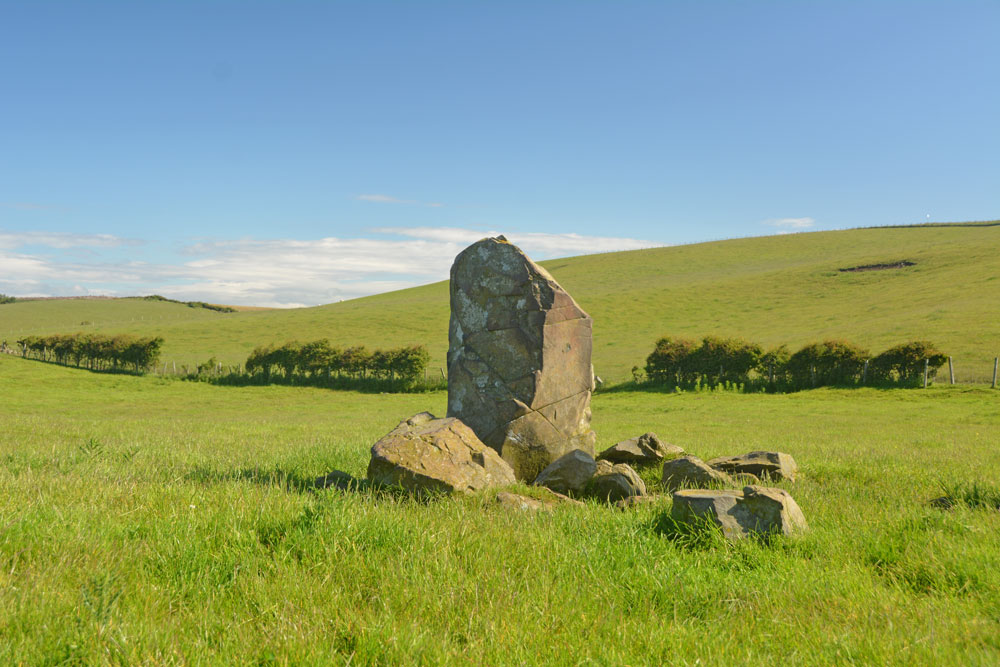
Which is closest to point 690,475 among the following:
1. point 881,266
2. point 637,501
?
point 637,501

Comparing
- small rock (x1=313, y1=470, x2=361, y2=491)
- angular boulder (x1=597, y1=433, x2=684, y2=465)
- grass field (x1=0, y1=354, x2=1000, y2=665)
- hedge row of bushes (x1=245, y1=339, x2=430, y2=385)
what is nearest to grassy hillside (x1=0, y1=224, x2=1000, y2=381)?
hedge row of bushes (x1=245, y1=339, x2=430, y2=385)

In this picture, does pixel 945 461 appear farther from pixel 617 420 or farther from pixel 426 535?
pixel 617 420

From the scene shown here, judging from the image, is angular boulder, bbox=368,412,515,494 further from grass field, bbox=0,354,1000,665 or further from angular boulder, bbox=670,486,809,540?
angular boulder, bbox=670,486,809,540

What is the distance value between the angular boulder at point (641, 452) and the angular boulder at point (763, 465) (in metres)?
1.25

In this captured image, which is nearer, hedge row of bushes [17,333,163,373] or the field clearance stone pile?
the field clearance stone pile

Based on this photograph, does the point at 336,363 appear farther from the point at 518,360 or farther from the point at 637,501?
the point at 637,501

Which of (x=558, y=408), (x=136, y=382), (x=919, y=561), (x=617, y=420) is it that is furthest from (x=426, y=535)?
(x=136, y=382)

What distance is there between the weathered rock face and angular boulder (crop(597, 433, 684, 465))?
0.44 meters

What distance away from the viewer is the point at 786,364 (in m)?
37.4

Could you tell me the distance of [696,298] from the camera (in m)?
79.1

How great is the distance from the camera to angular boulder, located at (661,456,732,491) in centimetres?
902

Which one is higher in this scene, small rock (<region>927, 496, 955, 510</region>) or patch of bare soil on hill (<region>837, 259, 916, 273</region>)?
patch of bare soil on hill (<region>837, 259, 916, 273</region>)

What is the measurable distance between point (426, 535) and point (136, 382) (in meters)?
53.3

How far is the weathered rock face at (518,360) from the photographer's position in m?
11.1
